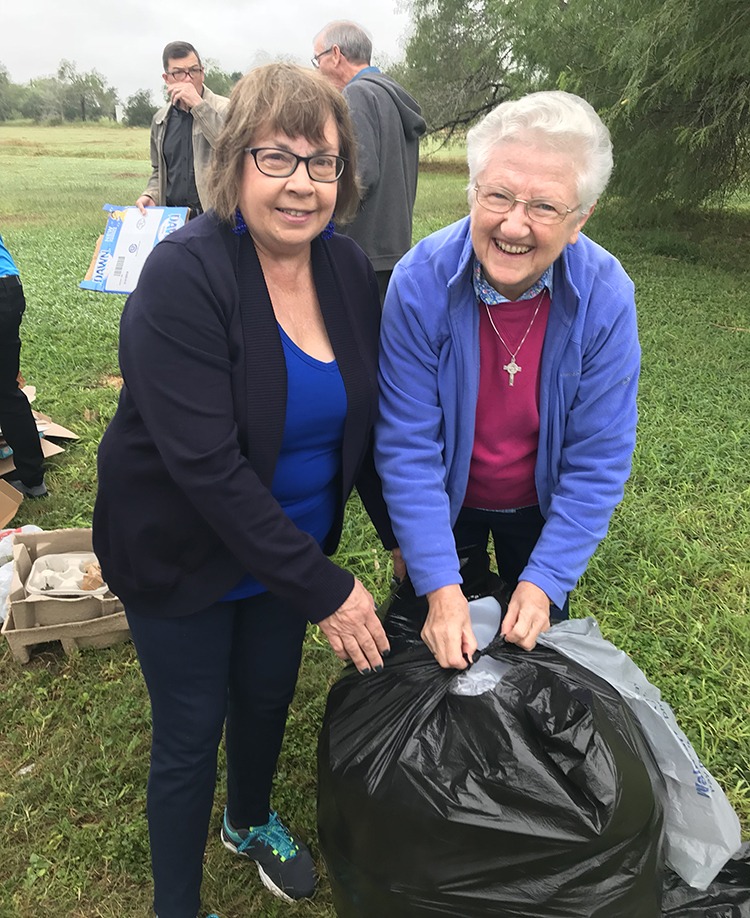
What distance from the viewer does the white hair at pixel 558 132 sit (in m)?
1.25

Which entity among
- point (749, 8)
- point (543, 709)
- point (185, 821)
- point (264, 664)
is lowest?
point (185, 821)

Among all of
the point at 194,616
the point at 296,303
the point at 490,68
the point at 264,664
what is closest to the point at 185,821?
the point at 264,664

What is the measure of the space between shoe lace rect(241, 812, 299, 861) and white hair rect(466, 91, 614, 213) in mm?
1617

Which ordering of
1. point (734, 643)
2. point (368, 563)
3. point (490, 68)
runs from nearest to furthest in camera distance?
point (734, 643), point (368, 563), point (490, 68)

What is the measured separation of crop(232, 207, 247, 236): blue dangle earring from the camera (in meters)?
1.20

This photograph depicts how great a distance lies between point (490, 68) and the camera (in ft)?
54.6

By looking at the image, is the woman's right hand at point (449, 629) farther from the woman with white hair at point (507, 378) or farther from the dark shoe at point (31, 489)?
the dark shoe at point (31, 489)

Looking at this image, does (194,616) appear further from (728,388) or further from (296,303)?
(728,388)

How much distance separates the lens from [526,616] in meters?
1.44

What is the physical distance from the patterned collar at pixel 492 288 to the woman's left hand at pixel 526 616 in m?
0.58

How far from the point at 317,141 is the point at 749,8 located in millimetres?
6957

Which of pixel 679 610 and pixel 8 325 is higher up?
pixel 8 325

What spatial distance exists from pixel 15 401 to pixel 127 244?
5.57 ft

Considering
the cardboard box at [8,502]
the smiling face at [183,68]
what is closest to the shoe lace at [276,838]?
the cardboard box at [8,502]
